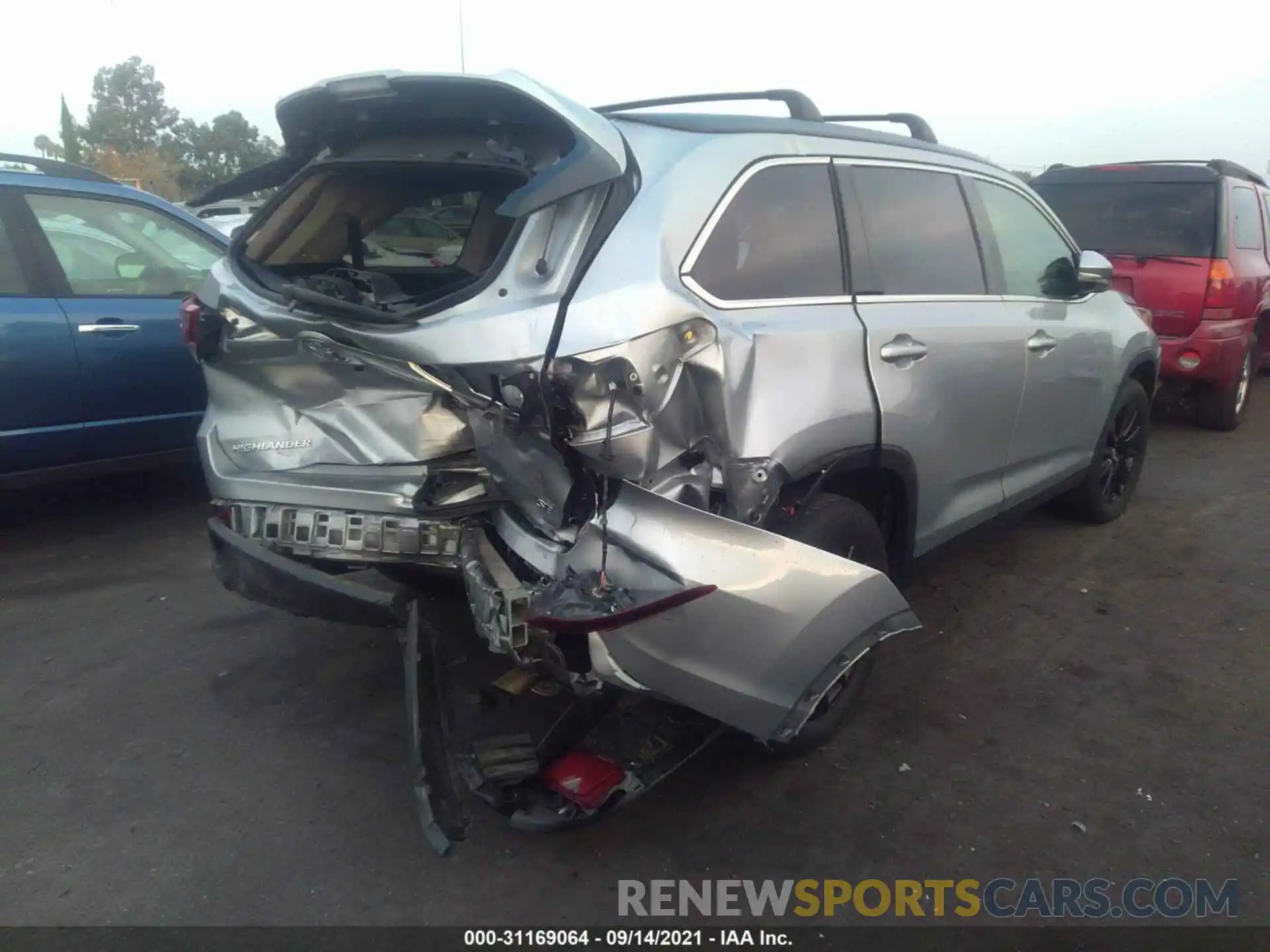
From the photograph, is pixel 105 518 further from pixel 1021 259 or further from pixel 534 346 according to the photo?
pixel 1021 259

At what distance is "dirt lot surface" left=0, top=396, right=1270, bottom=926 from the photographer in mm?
2586

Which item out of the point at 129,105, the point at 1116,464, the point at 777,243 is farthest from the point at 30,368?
the point at 129,105

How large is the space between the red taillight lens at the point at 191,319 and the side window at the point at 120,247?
1842 mm

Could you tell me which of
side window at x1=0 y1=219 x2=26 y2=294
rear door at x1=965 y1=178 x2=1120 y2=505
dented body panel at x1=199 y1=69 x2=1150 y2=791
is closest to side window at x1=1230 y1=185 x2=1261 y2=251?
rear door at x1=965 y1=178 x2=1120 y2=505

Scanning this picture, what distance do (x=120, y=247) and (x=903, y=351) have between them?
4063mm

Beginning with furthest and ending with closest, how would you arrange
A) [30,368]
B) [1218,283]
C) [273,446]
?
[1218,283] < [30,368] < [273,446]

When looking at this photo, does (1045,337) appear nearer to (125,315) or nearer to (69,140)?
(125,315)

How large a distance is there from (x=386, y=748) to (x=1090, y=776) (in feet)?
7.29

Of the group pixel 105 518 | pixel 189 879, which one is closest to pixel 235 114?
pixel 105 518

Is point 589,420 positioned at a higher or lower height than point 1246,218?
higher

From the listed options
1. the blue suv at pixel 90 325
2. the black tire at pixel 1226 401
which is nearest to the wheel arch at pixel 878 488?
the blue suv at pixel 90 325

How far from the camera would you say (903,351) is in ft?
10.2

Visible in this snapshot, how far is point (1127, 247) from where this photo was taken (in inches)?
273

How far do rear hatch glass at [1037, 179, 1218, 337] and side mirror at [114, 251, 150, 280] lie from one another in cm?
620
